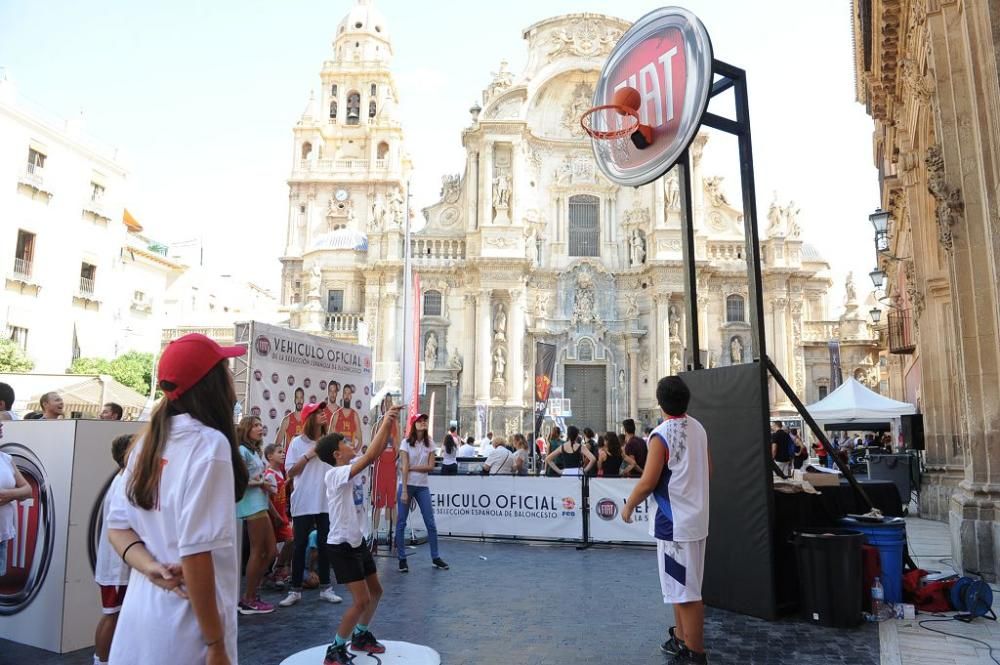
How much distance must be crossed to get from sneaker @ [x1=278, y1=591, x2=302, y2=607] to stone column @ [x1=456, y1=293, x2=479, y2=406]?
80.4ft

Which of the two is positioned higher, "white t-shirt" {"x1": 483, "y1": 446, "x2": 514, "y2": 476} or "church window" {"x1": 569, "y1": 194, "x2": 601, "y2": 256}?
"church window" {"x1": 569, "y1": 194, "x2": 601, "y2": 256}

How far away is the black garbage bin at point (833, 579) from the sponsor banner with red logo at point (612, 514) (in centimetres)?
489

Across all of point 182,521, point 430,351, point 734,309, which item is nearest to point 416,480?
point 182,521

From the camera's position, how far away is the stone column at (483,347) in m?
31.8

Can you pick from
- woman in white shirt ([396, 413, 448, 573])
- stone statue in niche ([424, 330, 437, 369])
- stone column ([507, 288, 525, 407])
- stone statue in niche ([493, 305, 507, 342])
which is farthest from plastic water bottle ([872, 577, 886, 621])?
stone statue in niche ([424, 330, 437, 369])

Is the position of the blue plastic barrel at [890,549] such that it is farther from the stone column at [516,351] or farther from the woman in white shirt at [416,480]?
the stone column at [516,351]

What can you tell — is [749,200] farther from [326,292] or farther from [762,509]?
[326,292]

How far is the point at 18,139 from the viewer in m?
27.5

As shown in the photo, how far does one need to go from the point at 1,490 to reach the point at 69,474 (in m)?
0.84

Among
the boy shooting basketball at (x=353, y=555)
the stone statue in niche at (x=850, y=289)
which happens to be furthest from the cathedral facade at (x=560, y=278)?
the boy shooting basketball at (x=353, y=555)

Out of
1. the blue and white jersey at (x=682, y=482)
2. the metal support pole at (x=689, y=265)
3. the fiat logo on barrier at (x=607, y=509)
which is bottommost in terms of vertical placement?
the fiat logo on barrier at (x=607, y=509)

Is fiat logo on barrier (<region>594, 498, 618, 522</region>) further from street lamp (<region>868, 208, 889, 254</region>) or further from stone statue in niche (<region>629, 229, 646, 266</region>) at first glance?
stone statue in niche (<region>629, 229, 646, 266</region>)

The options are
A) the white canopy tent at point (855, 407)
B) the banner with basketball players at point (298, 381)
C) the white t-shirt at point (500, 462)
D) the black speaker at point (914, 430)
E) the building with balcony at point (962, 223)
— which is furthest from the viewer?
the white canopy tent at point (855, 407)

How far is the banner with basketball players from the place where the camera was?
33.6 feet
